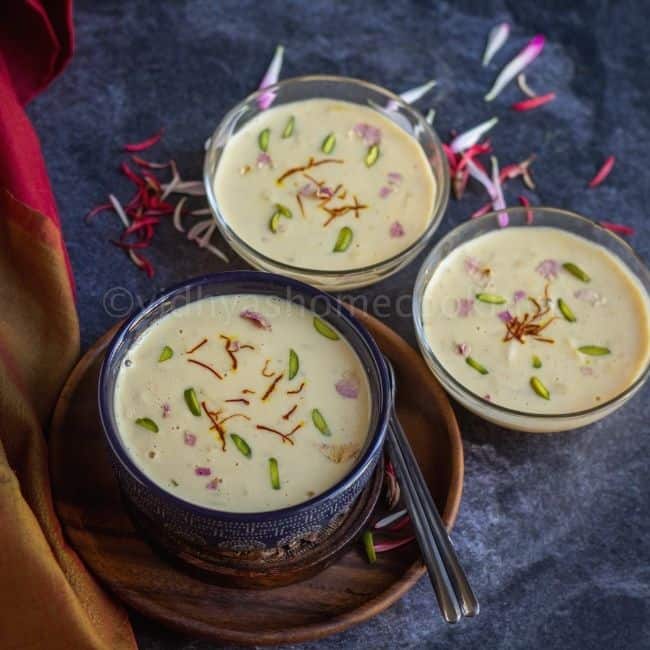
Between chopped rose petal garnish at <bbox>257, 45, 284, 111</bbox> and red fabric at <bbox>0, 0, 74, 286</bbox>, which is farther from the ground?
red fabric at <bbox>0, 0, 74, 286</bbox>

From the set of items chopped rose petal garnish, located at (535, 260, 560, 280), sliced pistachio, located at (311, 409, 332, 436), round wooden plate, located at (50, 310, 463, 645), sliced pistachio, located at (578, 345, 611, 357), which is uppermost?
sliced pistachio, located at (311, 409, 332, 436)

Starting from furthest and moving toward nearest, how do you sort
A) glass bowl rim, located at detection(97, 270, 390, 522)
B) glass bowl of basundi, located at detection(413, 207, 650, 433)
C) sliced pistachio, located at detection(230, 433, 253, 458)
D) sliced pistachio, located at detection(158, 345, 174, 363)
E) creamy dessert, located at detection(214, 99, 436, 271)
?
creamy dessert, located at detection(214, 99, 436, 271) → glass bowl of basundi, located at detection(413, 207, 650, 433) → sliced pistachio, located at detection(158, 345, 174, 363) → sliced pistachio, located at detection(230, 433, 253, 458) → glass bowl rim, located at detection(97, 270, 390, 522)

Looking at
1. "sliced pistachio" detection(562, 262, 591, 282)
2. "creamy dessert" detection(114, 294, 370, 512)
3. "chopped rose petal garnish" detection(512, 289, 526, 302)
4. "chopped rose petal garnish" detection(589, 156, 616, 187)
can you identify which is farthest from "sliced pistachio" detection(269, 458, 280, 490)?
"chopped rose petal garnish" detection(589, 156, 616, 187)

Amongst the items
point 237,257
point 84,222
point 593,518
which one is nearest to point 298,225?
point 237,257

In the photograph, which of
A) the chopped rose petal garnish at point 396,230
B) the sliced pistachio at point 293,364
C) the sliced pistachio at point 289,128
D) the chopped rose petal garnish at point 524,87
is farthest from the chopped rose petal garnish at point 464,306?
the chopped rose petal garnish at point 524,87

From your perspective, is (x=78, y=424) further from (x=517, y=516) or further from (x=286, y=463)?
(x=517, y=516)

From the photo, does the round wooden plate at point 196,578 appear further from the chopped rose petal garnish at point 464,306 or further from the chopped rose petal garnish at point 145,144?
the chopped rose petal garnish at point 145,144

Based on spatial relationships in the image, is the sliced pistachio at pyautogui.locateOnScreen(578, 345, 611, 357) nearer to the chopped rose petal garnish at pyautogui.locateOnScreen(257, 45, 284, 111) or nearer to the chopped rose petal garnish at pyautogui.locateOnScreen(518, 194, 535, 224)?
the chopped rose petal garnish at pyautogui.locateOnScreen(518, 194, 535, 224)

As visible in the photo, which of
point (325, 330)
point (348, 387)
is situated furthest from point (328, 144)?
point (348, 387)
